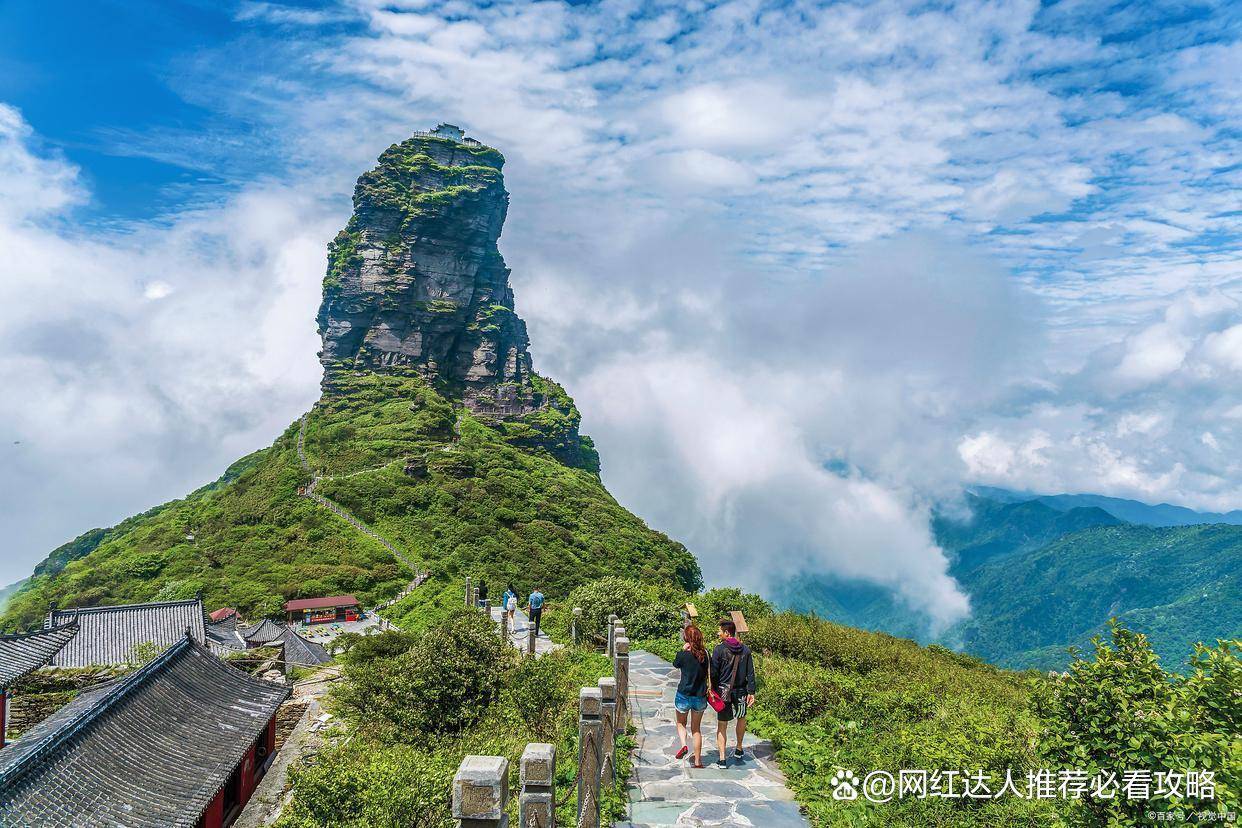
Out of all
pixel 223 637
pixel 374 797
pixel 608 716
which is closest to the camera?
pixel 608 716

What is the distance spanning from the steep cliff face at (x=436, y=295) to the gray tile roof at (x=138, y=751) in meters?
69.3

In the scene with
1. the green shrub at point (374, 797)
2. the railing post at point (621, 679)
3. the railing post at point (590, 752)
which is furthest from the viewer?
the railing post at point (621, 679)

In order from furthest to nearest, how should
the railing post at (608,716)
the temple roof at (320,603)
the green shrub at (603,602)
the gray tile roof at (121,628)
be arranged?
the temple roof at (320,603) → the gray tile roof at (121,628) → the green shrub at (603,602) → the railing post at (608,716)

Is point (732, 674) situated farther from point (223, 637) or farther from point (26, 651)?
point (223, 637)

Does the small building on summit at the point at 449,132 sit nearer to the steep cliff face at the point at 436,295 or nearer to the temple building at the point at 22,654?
the steep cliff face at the point at 436,295

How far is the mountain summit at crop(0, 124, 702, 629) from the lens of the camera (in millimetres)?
47500

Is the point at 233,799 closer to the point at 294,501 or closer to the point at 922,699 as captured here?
the point at 922,699

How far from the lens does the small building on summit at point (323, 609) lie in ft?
139

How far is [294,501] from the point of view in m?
55.6

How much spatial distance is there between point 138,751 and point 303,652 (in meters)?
20.9

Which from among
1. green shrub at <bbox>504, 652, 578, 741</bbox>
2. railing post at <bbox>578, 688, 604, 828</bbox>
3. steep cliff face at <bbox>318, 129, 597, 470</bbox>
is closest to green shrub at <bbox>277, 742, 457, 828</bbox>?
green shrub at <bbox>504, 652, 578, 741</bbox>

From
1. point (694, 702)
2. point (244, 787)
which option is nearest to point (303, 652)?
point (244, 787)

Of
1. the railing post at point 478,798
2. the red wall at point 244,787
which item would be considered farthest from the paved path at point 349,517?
the railing post at point 478,798

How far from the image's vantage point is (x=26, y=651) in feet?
78.3
